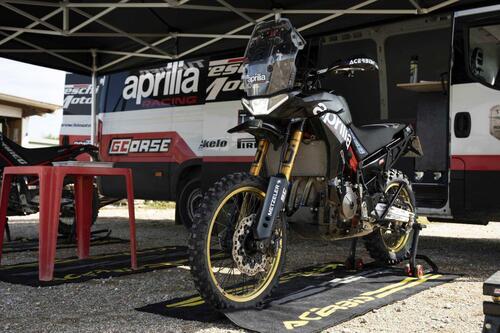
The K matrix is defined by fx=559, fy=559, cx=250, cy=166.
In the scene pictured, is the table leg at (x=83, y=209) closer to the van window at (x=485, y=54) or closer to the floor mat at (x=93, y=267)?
the floor mat at (x=93, y=267)

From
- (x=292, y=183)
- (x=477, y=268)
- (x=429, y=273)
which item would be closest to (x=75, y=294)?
(x=292, y=183)

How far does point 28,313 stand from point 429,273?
332 centimetres

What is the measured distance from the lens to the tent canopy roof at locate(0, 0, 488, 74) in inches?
254

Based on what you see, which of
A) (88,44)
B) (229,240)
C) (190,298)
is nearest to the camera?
(229,240)

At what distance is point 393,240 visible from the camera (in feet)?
17.2

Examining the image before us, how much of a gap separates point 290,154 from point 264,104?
387 mm

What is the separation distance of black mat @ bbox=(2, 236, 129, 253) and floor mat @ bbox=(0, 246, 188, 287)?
94 cm

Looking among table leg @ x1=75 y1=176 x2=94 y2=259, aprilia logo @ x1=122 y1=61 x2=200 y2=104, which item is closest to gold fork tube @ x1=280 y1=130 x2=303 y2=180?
table leg @ x1=75 y1=176 x2=94 y2=259

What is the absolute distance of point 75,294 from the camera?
418cm

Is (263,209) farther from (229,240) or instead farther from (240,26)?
(240,26)

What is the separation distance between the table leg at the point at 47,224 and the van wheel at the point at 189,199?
352cm

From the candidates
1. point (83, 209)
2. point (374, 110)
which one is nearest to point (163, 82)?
point (374, 110)

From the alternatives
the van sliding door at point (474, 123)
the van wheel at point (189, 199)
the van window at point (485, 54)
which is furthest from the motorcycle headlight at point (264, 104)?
the van wheel at point (189, 199)

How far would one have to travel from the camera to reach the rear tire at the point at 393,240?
4.97 meters
